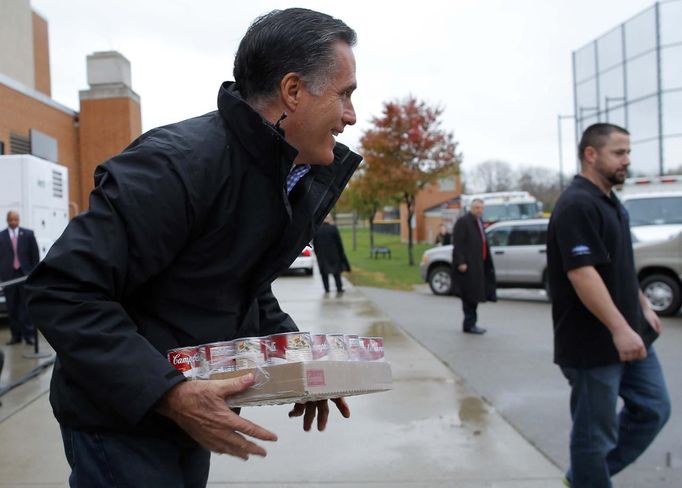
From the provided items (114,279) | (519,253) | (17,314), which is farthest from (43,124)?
(114,279)

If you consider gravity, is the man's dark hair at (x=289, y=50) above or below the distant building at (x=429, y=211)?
below

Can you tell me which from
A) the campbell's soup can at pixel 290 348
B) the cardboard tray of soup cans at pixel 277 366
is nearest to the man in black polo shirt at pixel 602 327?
the cardboard tray of soup cans at pixel 277 366

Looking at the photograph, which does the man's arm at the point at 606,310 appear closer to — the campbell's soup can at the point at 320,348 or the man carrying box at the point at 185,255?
the man carrying box at the point at 185,255

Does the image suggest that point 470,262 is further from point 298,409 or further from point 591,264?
point 298,409

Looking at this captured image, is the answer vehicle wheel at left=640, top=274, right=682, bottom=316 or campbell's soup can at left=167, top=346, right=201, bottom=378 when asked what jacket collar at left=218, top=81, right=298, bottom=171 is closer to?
campbell's soup can at left=167, top=346, right=201, bottom=378

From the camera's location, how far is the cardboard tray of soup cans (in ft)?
4.92

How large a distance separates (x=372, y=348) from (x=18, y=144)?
15.6 m

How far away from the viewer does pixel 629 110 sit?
28.5 meters

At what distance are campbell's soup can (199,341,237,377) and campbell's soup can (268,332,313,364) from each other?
0.09m

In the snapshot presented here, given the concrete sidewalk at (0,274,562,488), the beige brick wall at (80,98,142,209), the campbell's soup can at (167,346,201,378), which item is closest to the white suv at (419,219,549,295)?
the concrete sidewalk at (0,274,562,488)

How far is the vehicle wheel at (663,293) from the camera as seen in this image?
10742 millimetres

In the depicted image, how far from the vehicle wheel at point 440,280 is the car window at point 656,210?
387cm

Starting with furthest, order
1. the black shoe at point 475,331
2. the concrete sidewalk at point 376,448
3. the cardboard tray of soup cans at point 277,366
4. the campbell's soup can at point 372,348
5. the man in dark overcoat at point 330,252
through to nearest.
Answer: the man in dark overcoat at point 330,252, the black shoe at point 475,331, the concrete sidewalk at point 376,448, the campbell's soup can at point 372,348, the cardboard tray of soup cans at point 277,366

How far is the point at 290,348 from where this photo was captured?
5.10 ft
